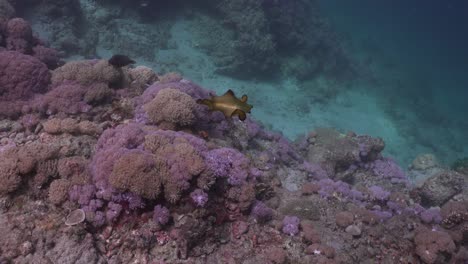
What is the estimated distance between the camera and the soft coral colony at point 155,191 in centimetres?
406

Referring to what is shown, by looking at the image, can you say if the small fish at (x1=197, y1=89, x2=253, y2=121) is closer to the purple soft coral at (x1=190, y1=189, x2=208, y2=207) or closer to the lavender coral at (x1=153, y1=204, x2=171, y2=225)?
the purple soft coral at (x1=190, y1=189, x2=208, y2=207)

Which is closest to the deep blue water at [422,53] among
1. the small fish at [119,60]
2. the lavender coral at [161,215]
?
the small fish at [119,60]

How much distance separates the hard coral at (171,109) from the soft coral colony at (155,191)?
0.02 meters

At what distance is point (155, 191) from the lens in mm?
4195

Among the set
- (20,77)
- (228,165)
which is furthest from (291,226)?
(20,77)

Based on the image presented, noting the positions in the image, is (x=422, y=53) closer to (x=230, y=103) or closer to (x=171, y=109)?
A: (x=171, y=109)

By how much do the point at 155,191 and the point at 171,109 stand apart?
1996mm

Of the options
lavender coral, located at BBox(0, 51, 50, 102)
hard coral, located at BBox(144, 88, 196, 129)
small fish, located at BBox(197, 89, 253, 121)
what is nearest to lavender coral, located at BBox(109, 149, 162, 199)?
small fish, located at BBox(197, 89, 253, 121)

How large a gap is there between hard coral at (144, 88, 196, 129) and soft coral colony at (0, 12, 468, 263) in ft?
0.06

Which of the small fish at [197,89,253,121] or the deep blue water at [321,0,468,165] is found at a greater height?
the small fish at [197,89,253,121]

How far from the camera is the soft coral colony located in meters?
4.06

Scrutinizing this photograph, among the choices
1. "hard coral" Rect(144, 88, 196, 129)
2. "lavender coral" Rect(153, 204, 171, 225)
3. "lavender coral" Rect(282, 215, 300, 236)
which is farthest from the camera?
"hard coral" Rect(144, 88, 196, 129)

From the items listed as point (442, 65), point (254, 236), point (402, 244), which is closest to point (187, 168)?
point (254, 236)

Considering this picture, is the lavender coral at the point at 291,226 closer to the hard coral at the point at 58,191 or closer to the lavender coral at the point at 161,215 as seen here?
the lavender coral at the point at 161,215
